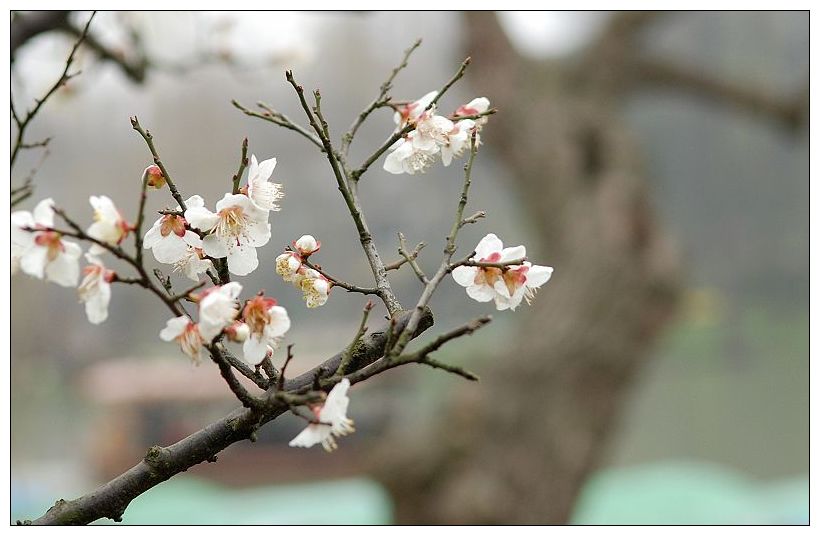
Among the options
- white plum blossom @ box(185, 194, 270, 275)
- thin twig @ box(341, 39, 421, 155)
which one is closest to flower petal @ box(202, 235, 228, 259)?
white plum blossom @ box(185, 194, 270, 275)

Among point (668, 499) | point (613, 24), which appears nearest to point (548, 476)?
point (668, 499)

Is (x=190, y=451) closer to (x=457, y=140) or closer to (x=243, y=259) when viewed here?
(x=243, y=259)

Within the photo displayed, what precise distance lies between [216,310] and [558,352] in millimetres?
1957

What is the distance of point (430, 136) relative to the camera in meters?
0.44

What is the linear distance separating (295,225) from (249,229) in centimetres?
208

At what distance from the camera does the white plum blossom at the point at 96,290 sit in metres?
0.34

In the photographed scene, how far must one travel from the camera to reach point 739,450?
394cm

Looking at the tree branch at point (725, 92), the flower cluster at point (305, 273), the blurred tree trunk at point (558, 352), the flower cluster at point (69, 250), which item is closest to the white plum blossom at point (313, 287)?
the flower cluster at point (305, 273)

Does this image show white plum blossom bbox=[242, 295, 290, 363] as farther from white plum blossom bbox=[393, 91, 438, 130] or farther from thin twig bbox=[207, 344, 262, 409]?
white plum blossom bbox=[393, 91, 438, 130]

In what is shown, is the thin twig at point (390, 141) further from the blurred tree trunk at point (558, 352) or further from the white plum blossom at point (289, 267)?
the blurred tree trunk at point (558, 352)

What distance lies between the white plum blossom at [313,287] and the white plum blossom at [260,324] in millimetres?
58

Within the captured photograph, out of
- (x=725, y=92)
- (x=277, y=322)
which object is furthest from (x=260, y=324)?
(x=725, y=92)

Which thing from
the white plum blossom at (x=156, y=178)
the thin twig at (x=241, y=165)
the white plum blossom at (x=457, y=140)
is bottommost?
the white plum blossom at (x=457, y=140)

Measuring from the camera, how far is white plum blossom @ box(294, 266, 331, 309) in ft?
1.35
